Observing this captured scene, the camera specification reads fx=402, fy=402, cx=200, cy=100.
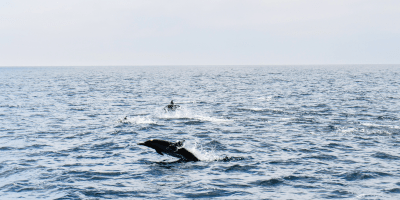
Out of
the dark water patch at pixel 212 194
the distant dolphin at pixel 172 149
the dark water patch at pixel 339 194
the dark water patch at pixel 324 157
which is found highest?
the distant dolphin at pixel 172 149

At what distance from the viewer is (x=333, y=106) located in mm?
41812

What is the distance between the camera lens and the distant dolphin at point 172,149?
1944 cm

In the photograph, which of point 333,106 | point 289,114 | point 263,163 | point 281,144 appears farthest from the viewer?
point 333,106

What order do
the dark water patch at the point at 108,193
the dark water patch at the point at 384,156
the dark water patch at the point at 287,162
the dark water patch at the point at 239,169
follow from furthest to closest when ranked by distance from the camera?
the dark water patch at the point at 384,156, the dark water patch at the point at 287,162, the dark water patch at the point at 239,169, the dark water patch at the point at 108,193

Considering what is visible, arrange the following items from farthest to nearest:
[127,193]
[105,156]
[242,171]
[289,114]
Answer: [289,114], [105,156], [242,171], [127,193]

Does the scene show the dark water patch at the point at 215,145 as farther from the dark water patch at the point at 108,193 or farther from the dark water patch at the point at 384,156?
the dark water patch at the point at 108,193

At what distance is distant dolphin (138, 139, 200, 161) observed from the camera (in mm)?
19438

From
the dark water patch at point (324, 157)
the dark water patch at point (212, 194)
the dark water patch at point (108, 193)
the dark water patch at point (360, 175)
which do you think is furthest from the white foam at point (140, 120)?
the dark water patch at point (360, 175)

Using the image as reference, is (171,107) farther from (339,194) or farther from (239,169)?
(339,194)

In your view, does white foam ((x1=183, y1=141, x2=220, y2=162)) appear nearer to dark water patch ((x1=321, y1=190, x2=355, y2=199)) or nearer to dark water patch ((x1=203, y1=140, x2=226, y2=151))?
dark water patch ((x1=203, y1=140, x2=226, y2=151))

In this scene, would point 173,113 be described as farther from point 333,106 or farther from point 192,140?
point 333,106

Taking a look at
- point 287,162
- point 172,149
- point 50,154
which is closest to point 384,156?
point 287,162

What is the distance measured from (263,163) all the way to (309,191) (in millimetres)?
4216

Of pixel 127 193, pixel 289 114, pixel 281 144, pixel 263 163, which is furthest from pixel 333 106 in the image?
pixel 127 193
